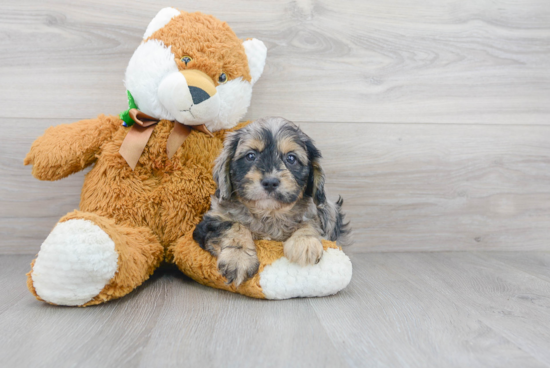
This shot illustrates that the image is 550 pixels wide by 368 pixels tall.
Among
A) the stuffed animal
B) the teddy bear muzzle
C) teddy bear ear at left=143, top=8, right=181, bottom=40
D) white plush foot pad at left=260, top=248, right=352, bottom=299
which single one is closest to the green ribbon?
the stuffed animal

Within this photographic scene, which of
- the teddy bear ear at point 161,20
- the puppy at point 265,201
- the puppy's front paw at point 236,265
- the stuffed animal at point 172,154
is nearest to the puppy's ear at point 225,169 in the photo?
the puppy at point 265,201

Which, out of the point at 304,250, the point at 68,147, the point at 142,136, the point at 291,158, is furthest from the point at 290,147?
the point at 68,147

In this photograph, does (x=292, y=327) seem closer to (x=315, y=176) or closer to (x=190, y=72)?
(x=315, y=176)

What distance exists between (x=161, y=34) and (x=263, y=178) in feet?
2.72

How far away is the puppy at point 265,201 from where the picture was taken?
1532mm

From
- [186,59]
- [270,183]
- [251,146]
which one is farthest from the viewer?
[186,59]

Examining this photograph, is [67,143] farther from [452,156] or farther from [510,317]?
[452,156]

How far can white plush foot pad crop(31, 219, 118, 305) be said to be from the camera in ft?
4.52

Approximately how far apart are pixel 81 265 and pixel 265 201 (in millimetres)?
671

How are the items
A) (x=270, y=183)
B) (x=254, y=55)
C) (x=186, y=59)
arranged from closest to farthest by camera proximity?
(x=270, y=183), (x=186, y=59), (x=254, y=55)

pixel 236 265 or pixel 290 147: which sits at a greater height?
pixel 290 147

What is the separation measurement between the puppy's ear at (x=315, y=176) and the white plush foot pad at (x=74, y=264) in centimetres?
81

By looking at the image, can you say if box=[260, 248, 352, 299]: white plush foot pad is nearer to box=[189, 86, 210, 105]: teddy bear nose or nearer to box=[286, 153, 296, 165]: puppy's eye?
box=[286, 153, 296, 165]: puppy's eye

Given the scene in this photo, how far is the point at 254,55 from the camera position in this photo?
194 cm
